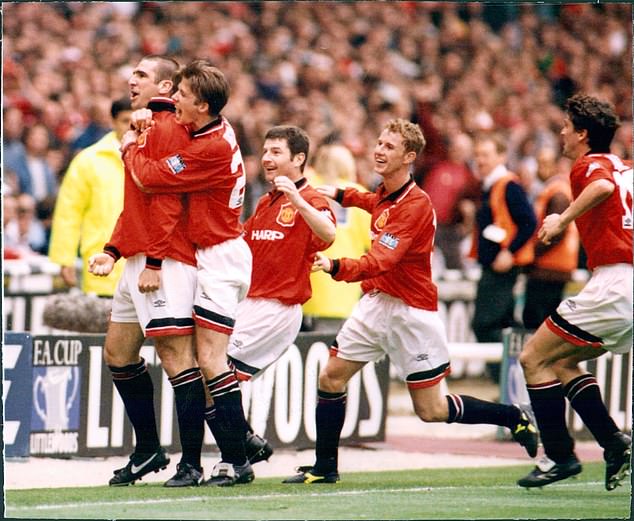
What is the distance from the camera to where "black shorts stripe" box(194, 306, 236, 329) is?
21.9 feet

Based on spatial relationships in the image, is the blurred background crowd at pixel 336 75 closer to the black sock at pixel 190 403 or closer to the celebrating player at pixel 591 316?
the celebrating player at pixel 591 316

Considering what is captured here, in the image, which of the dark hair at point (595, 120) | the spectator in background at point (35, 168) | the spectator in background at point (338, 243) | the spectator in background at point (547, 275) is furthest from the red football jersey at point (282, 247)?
the spectator in background at point (35, 168)

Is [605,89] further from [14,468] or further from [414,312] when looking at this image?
[14,468]

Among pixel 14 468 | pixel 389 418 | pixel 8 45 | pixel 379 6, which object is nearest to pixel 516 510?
pixel 14 468

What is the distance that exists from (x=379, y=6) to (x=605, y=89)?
15.1 ft

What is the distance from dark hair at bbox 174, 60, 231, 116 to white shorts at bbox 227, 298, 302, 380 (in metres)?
1.12

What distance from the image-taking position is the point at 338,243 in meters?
9.58

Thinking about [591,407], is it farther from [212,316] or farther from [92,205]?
[92,205]

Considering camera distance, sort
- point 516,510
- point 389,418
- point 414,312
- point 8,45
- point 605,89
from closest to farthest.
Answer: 1. point 516,510
2. point 414,312
3. point 389,418
4. point 605,89
5. point 8,45

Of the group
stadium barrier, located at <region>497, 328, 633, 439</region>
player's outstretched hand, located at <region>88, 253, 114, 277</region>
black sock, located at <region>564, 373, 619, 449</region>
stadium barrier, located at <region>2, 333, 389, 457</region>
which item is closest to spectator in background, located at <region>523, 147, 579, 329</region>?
stadium barrier, located at <region>497, 328, 633, 439</region>

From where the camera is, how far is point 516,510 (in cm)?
657

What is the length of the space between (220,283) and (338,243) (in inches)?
115

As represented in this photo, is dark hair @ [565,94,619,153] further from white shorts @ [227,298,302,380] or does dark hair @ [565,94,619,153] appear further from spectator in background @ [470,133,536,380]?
spectator in background @ [470,133,536,380]

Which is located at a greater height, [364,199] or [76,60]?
[76,60]
